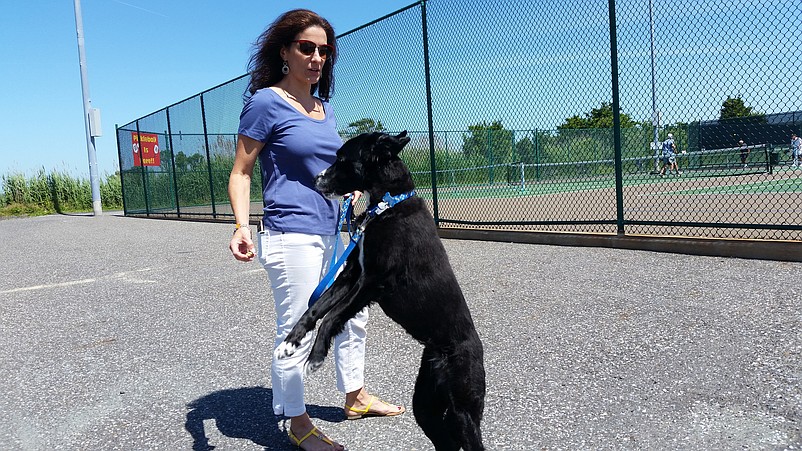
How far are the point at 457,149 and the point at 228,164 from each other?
718cm

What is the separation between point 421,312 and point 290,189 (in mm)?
830

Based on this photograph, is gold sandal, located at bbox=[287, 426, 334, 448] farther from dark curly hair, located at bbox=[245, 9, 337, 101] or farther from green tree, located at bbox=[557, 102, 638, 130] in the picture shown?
green tree, located at bbox=[557, 102, 638, 130]

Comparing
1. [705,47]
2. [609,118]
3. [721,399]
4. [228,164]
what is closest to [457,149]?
[609,118]

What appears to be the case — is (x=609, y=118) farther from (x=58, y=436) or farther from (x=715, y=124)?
(x=58, y=436)

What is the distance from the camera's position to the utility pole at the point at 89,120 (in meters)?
23.1

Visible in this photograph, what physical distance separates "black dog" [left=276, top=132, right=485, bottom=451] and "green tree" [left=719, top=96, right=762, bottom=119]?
5921 mm

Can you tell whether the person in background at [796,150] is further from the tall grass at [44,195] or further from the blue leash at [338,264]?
the tall grass at [44,195]

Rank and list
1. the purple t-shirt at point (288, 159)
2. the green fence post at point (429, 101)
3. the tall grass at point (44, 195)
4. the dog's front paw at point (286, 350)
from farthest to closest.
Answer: the tall grass at point (44, 195) → the green fence post at point (429, 101) → the purple t-shirt at point (288, 159) → the dog's front paw at point (286, 350)

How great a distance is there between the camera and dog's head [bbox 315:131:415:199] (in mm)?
2492

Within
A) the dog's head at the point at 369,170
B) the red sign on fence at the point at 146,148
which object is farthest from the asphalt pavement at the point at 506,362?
the red sign on fence at the point at 146,148

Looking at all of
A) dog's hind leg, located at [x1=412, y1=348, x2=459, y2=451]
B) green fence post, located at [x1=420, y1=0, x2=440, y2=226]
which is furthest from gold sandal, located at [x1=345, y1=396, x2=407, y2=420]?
green fence post, located at [x1=420, y1=0, x2=440, y2=226]

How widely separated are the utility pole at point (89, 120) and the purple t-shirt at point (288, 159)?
23.8 m

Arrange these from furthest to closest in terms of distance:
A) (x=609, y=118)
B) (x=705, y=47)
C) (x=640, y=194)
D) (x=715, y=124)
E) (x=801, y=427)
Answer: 1. (x=640, y=194)
2. (x=715, y=124)
3. (x=609, y=118)
4. (x=705, y=47)
5. (x=801, y=427)

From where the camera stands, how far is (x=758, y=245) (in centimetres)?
577
